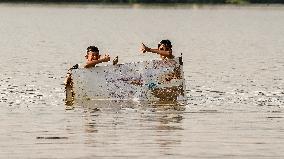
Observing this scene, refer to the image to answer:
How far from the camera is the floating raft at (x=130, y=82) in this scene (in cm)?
2734

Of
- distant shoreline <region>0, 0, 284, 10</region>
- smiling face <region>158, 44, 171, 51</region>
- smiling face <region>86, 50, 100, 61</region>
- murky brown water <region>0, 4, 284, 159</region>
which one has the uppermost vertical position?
smiling face <region>158, 44, 171, 51</region>

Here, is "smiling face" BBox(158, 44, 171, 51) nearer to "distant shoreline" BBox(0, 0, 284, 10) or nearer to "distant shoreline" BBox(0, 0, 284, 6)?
"distant shoreline" BBox(0, 0, 284, 6)

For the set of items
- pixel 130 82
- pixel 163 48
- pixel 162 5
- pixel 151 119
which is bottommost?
pixel 162 5

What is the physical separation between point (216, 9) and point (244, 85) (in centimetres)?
15373

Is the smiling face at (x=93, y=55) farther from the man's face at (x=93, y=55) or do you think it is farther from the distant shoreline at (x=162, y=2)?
the distant shoreline at (x=162, y=2)

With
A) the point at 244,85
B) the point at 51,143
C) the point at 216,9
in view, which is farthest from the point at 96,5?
the point at 51,143

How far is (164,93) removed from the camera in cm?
2806

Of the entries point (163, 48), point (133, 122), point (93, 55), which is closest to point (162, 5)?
point (163, 48)

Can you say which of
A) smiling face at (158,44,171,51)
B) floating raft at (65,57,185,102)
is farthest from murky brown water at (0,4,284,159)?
smiling face at (158,44,171,51)

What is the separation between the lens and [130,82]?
27812mm

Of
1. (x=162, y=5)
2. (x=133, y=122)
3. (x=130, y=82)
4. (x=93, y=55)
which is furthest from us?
(x=162, y=5)

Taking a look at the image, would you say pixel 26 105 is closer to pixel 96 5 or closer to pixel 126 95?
pixel 126 95

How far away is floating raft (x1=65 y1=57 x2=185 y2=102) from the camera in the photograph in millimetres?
27344

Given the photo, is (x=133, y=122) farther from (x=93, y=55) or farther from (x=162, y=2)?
(x=162, y=2)
